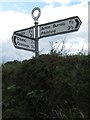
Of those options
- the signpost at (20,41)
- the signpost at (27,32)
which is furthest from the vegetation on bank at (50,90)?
the signpost at (27,32)

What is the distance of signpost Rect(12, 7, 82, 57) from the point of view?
9016mm

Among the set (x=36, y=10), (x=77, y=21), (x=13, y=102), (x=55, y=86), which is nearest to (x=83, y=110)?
(x=55, y=86)

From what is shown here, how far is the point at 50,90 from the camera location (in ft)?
26.0

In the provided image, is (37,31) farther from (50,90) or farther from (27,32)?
(50,90)

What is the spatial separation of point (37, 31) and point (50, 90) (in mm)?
2212

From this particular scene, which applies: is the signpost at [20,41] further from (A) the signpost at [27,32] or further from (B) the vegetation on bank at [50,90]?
(B) the vegetation on bank at [50,90]

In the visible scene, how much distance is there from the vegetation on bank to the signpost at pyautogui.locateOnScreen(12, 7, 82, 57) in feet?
1.85

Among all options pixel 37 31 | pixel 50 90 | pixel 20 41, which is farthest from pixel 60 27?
pixel 50 90

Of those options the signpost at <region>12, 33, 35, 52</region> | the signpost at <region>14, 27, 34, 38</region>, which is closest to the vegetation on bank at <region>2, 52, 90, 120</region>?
the signpost at <region>12, 33, 35, 52</region>

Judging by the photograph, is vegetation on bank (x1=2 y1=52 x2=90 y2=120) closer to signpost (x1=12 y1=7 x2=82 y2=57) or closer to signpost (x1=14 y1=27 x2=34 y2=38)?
signpost (x1=12 y1=7 x2=82 y2=57)

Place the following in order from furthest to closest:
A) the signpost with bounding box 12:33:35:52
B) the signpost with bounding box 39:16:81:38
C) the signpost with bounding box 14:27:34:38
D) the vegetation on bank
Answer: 1. the signpost with bounding box 14:27:34:38
2. the signpost with bounding box 12:33:35:52
3. the signpost with bounding box 39:16:81:38
4. the vegetation on bank

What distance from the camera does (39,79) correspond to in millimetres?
Result: 8227

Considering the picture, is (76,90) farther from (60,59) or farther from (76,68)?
(60,59)

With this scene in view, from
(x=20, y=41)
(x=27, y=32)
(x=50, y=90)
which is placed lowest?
(x=50, y=90)
